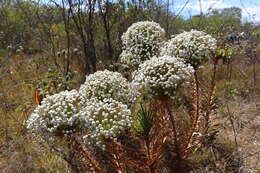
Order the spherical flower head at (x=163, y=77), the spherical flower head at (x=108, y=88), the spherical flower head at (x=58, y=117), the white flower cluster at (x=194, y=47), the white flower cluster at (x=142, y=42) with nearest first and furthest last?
the spherical flower head at (x=58, y=117)
the spherical flower head at (x=163, y=77)
the spherical flower head at (x=108, y=88)
the white flower cluster at (x=194, y=47)
the white flower cluster at (x=142, y=42)

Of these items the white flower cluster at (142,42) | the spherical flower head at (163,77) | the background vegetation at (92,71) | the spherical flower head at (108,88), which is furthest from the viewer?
the background vegetation at (92,71)

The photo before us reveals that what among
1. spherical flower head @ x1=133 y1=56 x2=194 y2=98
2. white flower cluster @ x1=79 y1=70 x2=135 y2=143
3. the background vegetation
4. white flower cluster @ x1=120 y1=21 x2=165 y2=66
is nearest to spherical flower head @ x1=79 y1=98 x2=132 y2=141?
white flower cluster @ x1=79 y1=70 x2=135 y2=143

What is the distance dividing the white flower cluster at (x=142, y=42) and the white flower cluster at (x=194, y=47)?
420 millimetres

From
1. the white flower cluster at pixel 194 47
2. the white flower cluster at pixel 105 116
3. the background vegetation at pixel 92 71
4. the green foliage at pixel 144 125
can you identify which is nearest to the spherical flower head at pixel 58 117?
the white flower cluster at pixel 105 116

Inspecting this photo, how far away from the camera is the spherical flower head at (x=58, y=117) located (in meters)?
1.52

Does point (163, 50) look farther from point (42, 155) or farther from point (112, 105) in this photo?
point (42, 155)

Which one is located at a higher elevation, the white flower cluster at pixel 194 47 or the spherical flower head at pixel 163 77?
the white flower cluster at pixel 194 47

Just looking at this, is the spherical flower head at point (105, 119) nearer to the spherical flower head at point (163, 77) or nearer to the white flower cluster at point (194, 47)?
the spherical flower head at point (163, 77)

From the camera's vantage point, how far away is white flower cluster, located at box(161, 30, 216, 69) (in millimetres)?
2201

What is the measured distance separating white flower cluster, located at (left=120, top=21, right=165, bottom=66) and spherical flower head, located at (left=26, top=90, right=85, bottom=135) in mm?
1244

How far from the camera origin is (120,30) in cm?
613

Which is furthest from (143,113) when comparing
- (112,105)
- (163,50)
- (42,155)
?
(42,155)

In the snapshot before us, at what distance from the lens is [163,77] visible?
1.83 meters

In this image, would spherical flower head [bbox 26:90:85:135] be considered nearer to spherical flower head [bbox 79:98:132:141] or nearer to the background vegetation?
spherical flower head [bbox 79:98:132:141]
